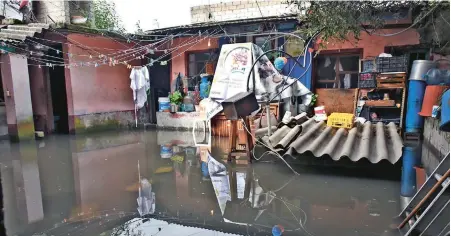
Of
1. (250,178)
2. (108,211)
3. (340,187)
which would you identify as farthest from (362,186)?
(108,211)

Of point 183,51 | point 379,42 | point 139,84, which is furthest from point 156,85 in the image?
point 379,42

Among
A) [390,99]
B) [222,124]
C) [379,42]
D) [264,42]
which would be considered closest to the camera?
[390,99]

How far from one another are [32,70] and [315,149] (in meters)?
10.8

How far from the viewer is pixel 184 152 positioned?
26.7ft

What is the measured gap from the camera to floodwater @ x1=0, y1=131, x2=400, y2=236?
13.0ft

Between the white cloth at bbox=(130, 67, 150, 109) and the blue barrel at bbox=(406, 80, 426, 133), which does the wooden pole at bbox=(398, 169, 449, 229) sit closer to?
the blue barrel at bbox=(406, 80, 426, 133)

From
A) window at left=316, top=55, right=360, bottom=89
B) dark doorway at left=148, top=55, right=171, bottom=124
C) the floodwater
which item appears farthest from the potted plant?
window at left=316, top=55, right=360, bottom=89

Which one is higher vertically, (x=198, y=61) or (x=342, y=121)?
(x=198, y=61)

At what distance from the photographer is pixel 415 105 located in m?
6.91

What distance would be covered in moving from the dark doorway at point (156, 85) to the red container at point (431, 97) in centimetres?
955

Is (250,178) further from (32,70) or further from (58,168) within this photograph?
(32,70)

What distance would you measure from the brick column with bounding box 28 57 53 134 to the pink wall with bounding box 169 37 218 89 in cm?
477

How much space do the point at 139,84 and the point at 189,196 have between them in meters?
8.30

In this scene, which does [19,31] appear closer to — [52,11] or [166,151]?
[52,11]
